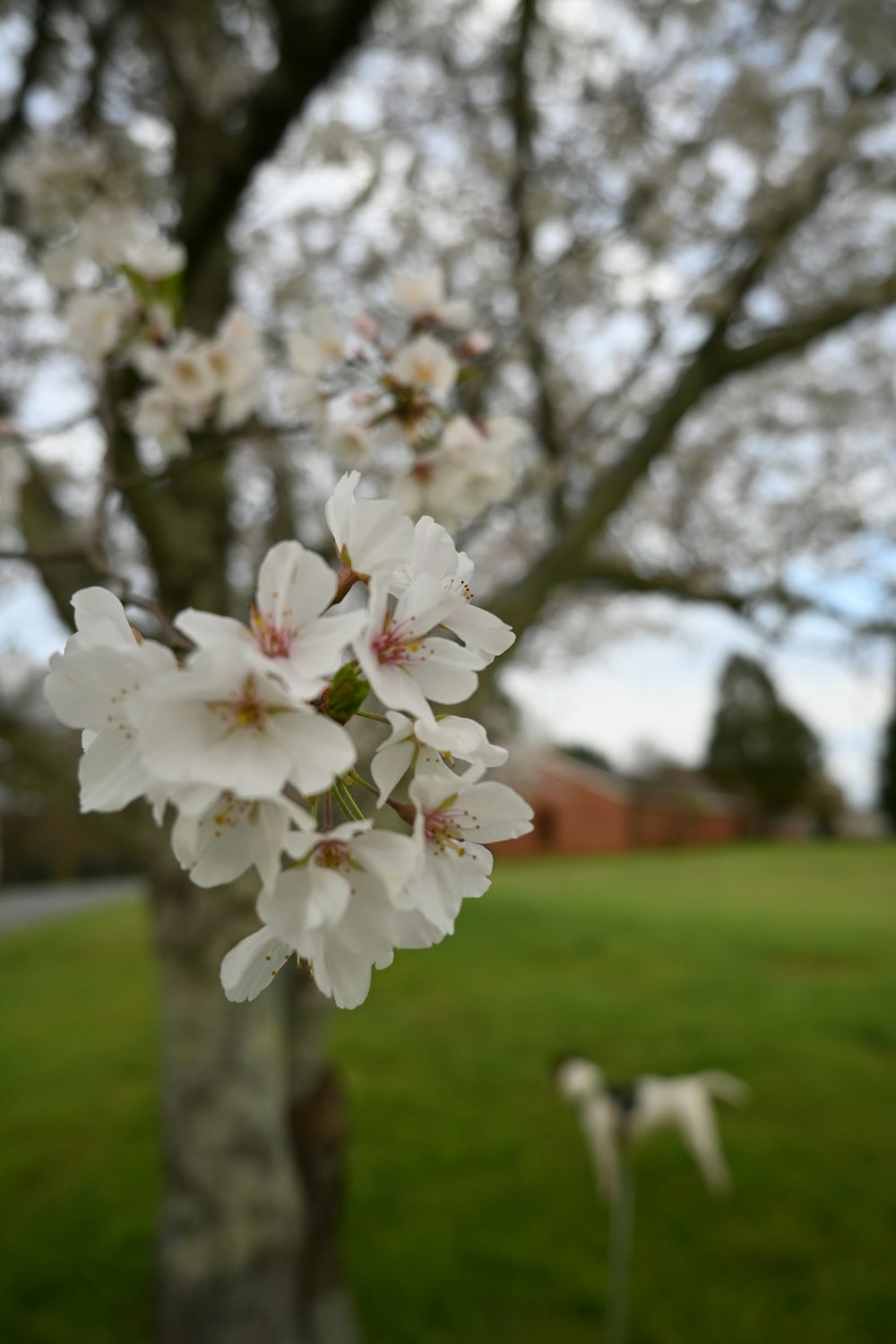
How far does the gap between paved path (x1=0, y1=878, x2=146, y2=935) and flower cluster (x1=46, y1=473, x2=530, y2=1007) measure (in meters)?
15.0

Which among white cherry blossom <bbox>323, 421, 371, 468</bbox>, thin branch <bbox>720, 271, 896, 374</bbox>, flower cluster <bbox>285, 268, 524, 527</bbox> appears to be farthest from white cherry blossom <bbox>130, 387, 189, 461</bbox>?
thin branch <bbox>720, 271, 896, 374</bbox>

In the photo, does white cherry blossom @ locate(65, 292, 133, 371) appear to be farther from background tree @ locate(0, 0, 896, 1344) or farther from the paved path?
the paved path

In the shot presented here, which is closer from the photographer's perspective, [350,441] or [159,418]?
[350,441]

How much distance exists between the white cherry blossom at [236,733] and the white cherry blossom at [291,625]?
1 cm

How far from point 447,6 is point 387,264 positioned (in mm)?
1128

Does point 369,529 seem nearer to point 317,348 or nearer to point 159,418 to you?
point 317,348

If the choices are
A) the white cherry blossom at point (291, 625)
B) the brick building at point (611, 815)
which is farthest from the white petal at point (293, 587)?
the brick building at point (611, 815)

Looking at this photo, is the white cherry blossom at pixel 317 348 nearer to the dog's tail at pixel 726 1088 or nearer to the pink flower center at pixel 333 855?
the pink flower center at pixel 333 855

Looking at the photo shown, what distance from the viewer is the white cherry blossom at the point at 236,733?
0.49 m

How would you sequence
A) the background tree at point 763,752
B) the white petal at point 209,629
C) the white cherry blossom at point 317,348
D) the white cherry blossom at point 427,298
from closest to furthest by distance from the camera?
1. the white petal at point 209,629
2. the white cherry blossom at point 317,348
3. the white cherry blossom at point 427,298
4. the background tree at point 763,752

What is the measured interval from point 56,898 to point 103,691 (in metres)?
22.3

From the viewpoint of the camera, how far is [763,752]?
96.5 feet

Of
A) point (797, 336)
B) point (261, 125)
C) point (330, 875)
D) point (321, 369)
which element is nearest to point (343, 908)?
point (330, 875)

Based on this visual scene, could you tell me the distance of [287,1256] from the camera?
110 inches
